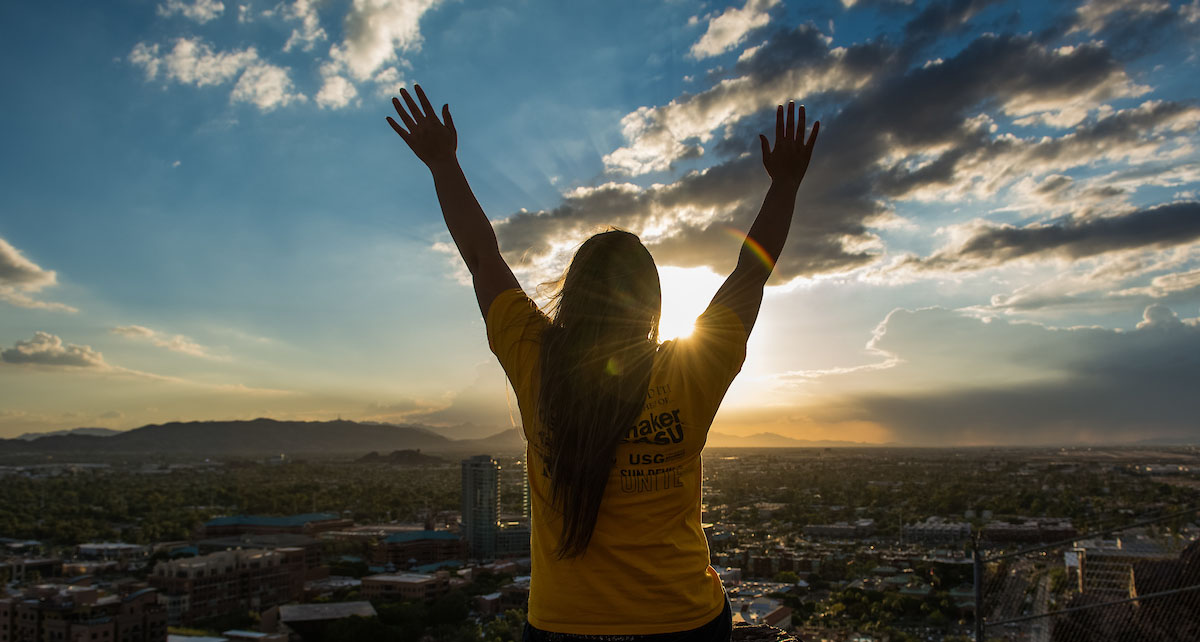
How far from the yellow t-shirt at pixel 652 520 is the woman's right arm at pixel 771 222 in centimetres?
6

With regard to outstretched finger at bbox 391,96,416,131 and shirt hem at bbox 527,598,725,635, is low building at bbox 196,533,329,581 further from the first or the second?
shirt hem at bbox 527,598,725,635

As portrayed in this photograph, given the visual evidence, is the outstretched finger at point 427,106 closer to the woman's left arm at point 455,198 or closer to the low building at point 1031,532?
the woman's left arm at point 455,198

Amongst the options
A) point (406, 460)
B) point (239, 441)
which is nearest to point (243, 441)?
point (239, 441)

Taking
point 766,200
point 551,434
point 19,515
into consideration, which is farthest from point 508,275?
point 19,515

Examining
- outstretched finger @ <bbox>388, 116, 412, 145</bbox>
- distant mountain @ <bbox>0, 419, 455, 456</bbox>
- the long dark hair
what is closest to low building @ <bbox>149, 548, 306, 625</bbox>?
outstretched finger @ <bbox>388, 116, 412, 145</bbox>

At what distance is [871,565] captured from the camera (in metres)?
21.1

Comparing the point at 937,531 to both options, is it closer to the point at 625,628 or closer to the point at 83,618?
the point at 83,618

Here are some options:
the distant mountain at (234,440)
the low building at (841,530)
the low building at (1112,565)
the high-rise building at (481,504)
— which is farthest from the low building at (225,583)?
the distant mountain at (234,440)

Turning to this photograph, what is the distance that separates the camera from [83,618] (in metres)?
15.3

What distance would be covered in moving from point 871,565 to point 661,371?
22.5 meters

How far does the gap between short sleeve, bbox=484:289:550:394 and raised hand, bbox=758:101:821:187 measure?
69 cm

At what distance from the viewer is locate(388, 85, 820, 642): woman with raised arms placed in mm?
1163

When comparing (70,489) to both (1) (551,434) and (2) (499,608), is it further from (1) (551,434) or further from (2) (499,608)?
(1) (551,434)

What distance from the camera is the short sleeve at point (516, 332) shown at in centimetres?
129
